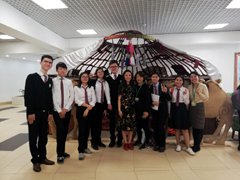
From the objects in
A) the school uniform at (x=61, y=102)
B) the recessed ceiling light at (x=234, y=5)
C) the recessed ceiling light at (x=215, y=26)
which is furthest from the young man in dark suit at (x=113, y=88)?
the recessed ceiling light at (x=215, y=26)

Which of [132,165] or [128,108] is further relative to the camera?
[128,108]

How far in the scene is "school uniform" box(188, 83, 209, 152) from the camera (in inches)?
134

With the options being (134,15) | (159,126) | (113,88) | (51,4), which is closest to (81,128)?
(113,88)

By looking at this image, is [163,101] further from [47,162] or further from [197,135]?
[47,162]

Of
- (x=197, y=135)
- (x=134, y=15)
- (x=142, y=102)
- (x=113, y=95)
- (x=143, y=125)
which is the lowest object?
(x=197, y=135)

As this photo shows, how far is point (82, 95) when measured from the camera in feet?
10.8

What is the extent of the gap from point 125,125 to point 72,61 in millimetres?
1666

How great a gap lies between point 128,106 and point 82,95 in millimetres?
749

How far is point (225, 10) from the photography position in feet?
16.0

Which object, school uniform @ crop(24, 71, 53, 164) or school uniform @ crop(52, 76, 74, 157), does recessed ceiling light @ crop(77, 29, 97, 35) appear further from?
school uniform @ crop(24, 71, 53, 164)

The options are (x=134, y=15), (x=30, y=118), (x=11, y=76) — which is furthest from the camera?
(x=11, y=76)

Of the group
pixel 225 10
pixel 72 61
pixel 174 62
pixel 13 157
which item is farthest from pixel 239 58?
pixel 13 157

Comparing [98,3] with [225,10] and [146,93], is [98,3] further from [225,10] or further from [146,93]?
[225,10]

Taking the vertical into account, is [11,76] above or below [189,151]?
above
